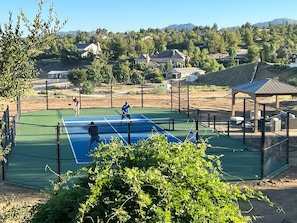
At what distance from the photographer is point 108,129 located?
23.3m

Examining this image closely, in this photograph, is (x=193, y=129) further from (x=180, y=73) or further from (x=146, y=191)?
(x=180, y=73)

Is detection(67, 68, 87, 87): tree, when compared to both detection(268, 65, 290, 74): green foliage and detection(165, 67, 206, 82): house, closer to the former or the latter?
detection(165, 67, 206, 82): house

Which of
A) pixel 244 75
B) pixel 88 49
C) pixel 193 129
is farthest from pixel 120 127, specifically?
pixel 88 49

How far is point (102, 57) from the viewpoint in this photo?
304ft

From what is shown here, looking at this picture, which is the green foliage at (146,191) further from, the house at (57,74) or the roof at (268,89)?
the house at (57,74)

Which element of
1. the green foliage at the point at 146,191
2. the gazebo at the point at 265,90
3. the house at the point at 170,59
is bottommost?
the green foliage at the point at 146,191

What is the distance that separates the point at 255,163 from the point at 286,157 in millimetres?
1227

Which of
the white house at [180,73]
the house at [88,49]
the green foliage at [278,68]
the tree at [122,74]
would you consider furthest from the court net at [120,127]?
the house at [88,49]

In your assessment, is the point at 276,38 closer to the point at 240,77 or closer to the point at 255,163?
the point at 240,77

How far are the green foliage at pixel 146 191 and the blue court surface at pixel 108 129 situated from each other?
10463 millimetres

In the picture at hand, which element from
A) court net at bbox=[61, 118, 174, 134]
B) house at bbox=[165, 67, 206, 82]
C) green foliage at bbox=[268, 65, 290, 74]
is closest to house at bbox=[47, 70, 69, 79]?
house at bbox=[165, 67, 206, 82]

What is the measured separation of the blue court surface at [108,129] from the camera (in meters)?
18.0

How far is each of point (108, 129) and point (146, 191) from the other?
65.7 feet

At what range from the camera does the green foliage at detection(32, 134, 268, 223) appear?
3271 millimetres
